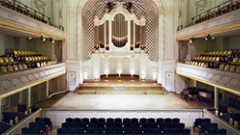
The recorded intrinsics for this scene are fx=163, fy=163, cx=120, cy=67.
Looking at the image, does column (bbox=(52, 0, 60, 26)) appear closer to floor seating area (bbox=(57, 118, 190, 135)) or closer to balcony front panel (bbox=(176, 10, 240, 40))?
floor seating area (bbox=(57, 118, 190, 135))

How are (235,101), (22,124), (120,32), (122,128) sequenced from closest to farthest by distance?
(122,128)
(22,124)
(235,101)
(120,32)

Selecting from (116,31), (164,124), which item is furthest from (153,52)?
(164,124)

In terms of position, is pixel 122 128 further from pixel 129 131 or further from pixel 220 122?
pixel 220 122

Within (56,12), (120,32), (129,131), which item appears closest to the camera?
(129,131)

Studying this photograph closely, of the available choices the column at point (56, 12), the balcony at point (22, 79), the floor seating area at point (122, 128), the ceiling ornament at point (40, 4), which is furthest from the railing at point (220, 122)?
the ceiling ornament at point (40, 4)

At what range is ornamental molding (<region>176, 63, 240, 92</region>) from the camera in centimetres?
603

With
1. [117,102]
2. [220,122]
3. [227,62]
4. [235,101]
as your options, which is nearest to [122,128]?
Answer: [117,102]

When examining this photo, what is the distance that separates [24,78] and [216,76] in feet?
27.2

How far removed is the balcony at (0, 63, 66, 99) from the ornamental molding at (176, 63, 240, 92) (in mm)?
8131

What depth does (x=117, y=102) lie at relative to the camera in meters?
9.33

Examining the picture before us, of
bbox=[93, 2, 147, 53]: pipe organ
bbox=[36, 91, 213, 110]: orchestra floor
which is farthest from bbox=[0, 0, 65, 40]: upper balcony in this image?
bbox=[36, 91, 213, 110]: orchestra floor

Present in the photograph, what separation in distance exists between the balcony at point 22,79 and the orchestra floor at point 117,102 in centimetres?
166

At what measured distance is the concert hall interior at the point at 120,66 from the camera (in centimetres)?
674

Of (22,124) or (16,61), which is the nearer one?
(22,124)
